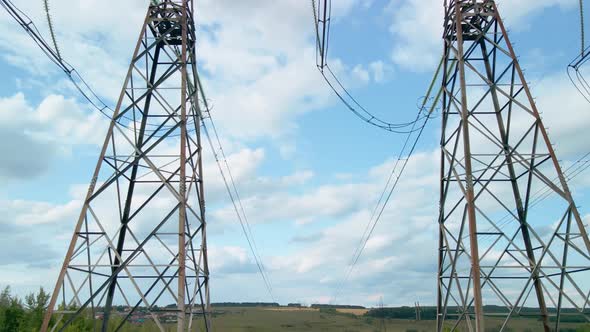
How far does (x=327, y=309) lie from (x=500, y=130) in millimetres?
108195

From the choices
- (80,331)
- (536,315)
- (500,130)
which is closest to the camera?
(536,315)

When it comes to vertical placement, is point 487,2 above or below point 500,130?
above

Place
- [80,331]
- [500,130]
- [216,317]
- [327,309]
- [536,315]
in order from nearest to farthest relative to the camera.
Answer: [536,315]
[500,130]
[80,331]
[216,317]
[327,309]

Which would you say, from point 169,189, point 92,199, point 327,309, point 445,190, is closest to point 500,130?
point 445,190

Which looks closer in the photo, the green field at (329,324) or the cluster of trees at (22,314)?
the cluster of trees at (22,314)

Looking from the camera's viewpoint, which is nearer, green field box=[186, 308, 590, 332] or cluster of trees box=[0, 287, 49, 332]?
cluster of trees box=[0, 287, 49, 332]

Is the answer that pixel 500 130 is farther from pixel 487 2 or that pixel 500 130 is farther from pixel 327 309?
pixel 327 309

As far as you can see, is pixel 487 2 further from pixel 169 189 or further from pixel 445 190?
pixel 169 189

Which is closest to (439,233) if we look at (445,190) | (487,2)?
(445,190)

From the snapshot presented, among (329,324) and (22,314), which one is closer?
(22,314)

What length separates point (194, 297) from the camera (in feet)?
67.6

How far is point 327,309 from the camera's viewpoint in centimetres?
12656


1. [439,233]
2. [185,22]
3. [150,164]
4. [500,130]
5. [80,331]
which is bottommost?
[80,331]

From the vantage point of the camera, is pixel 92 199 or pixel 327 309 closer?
pixel 92 199
